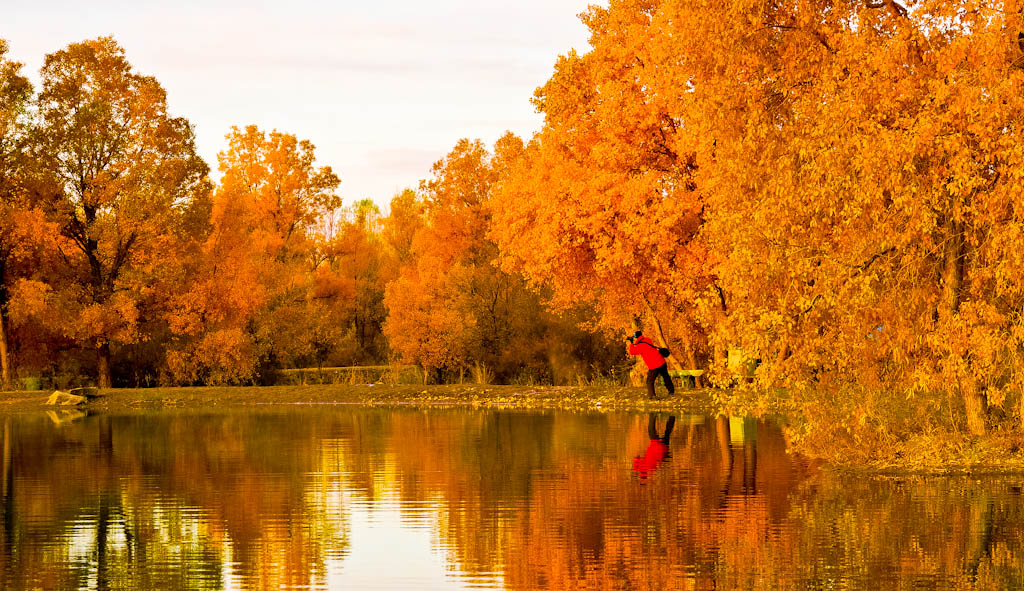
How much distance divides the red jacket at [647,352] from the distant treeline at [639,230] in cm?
175

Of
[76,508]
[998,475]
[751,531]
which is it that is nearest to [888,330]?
[998,475]

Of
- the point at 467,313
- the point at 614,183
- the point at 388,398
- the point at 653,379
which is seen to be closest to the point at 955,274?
the point at 653,379

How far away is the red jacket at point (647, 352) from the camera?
34.8 m

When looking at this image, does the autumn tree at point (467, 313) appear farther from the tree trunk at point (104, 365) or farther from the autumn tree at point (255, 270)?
the tree trunk at point (104, 365)

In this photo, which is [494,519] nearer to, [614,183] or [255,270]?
[614,183]

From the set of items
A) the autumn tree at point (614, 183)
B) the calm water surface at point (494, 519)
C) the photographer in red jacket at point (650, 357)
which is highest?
the autumn tree at point (614, 183)

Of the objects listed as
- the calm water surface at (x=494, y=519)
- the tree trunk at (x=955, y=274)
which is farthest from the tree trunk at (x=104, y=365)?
the tree trunk at (x=955, y=274)

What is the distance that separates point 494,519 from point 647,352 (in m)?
21.6

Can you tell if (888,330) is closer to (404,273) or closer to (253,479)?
(253,479)

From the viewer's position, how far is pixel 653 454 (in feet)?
68.8

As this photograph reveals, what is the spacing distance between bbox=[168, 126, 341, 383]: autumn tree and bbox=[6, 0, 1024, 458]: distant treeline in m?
0.13

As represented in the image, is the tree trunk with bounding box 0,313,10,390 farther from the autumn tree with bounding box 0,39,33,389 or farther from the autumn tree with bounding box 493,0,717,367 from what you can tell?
the autumn tree with bounding box 493,0,717,367

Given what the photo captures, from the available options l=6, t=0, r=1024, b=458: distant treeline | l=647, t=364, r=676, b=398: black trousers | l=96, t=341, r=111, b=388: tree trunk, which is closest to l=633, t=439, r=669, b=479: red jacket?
l=6, t=0, r=1024, b=458: distant treeline

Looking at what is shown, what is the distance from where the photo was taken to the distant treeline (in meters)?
16.9
